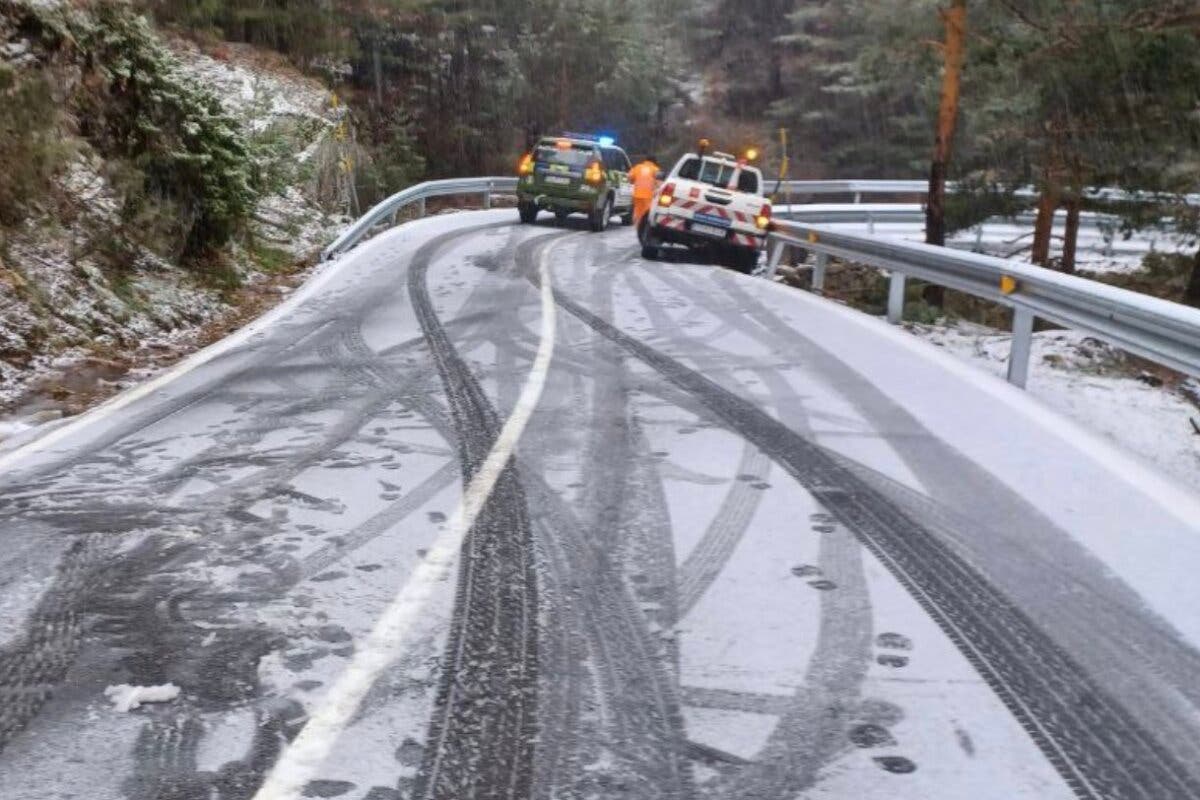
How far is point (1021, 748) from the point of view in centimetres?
308

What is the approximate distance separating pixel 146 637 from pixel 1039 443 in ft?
16.6

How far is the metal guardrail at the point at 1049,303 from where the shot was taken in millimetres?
6304

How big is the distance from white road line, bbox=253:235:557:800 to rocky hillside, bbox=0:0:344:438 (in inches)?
142

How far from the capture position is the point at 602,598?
405 cm

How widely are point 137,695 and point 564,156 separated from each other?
822 inches

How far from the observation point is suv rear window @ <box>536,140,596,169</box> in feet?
76.0

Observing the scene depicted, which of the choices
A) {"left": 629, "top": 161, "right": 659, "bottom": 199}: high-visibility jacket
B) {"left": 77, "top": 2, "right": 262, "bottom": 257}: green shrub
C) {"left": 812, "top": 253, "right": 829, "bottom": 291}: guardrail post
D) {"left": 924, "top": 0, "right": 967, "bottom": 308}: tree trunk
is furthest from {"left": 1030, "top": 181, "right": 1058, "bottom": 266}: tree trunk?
{"left": 77, "top": 2, "right": 262, "bottom": 257}: green shrub

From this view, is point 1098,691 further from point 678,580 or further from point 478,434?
point 478,434

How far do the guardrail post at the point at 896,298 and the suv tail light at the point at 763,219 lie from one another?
574cm

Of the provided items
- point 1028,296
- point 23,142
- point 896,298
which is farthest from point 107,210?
point 1028,296

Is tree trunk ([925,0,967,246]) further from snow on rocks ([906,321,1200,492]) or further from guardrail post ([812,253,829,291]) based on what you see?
snow on rocks ([906,321,1200,492])

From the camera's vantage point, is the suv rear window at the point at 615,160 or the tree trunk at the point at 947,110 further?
the suv rear window at the point at 615,160

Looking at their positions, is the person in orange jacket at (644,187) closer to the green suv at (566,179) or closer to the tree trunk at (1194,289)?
the green suv at (566,179)

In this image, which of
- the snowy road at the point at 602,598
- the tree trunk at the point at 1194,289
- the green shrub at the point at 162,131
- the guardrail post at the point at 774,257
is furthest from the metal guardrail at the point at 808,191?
the snowy road at the point at 602,598
